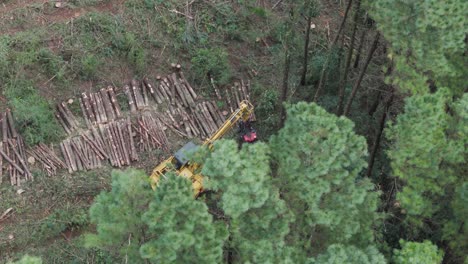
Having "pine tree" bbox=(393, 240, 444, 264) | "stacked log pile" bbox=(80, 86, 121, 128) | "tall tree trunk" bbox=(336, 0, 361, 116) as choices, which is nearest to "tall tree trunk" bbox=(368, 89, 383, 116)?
"tall tree trunk" bbox=(336, 0, 361, 116)

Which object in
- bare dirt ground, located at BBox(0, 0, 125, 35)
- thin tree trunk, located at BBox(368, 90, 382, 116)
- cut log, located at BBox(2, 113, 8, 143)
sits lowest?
cut log, located at BBox(2, 113, 8, 143)

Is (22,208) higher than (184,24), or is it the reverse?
(184,24)

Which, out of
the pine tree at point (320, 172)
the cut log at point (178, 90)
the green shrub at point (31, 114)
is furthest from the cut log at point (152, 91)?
the pine tree at point (320, 172)

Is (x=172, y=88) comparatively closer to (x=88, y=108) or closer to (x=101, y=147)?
(x=88, y=108)

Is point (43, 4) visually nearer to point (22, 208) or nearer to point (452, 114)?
point (22, 208)

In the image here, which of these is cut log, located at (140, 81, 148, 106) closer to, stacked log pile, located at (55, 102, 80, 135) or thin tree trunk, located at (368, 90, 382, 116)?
stacked log pile, located at (55, 102, 80, 135)

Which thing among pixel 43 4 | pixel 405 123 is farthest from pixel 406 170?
pixel 43 4

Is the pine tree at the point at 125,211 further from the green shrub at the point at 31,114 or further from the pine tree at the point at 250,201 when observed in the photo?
the green shrub at the point at 31,114
